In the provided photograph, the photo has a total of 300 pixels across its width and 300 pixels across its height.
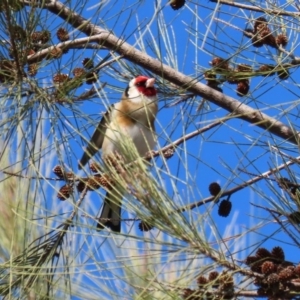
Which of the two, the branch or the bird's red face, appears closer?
the branch

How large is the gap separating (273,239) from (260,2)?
540 mm

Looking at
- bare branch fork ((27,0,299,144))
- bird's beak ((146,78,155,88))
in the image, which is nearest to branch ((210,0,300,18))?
bare branch fork ((27,0,299,144))

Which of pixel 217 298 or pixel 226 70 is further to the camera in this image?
pixel 226 70

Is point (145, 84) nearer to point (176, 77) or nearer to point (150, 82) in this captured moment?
point (150, 82)

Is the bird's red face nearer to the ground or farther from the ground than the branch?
farther from the ground

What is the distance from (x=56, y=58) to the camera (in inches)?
55.8

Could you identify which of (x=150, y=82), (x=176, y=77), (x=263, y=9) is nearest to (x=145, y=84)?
(x=150, y=82)

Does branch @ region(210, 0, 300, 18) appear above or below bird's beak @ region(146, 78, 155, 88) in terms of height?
below

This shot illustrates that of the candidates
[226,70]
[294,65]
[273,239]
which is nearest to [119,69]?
[226,70]

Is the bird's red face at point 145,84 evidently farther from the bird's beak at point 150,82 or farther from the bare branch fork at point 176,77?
the bare branch fork at point 176,77

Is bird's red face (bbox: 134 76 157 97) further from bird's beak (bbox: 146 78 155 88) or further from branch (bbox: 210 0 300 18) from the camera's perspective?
branch (bbox: 210 0 300 18)

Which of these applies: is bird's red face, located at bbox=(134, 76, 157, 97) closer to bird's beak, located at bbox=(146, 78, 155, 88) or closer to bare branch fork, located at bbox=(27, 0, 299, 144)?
bird's beak, located at bbox=(146, 78, 155, 88)

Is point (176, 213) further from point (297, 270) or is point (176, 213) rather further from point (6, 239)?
point (6, 239)

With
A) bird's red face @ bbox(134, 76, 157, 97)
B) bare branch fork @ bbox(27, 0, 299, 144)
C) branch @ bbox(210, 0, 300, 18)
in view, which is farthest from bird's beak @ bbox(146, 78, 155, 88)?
branch @ bbox(210, 0, 300, 18)
